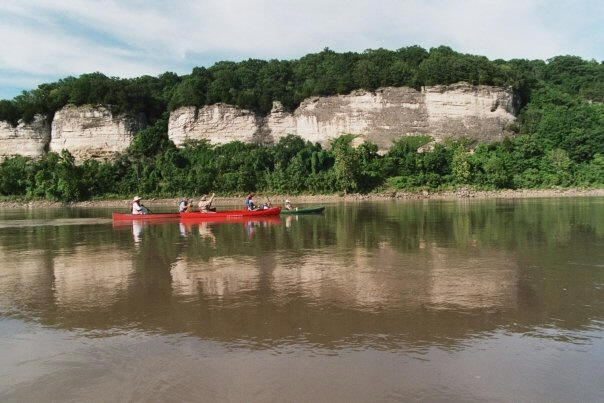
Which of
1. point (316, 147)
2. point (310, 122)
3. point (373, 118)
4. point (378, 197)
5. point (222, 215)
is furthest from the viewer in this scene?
point (310, 122)

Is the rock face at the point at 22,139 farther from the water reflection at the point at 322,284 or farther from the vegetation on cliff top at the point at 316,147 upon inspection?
the water reflection at the point at 322,284

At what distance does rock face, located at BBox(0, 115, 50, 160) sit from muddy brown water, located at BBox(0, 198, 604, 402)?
54.6 metres

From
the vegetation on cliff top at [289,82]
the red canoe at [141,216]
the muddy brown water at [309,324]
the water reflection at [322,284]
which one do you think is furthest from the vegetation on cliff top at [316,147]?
the muddy brown water at [309,324]

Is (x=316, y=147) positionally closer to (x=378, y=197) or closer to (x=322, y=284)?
(x=378, y=197)

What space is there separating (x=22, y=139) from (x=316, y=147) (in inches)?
1486

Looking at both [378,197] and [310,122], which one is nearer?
[378,197]

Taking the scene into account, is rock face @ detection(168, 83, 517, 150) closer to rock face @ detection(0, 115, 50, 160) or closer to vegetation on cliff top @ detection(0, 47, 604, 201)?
vegetation on cliff top @ detection(0, 47, 604, 201)

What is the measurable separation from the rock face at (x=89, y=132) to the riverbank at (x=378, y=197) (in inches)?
406

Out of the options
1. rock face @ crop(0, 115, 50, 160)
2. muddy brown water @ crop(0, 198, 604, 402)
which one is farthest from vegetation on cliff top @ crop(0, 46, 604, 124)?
muddy brown water @ crop(0, 198, 604, 402)

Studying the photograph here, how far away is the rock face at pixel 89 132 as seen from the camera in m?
61.3

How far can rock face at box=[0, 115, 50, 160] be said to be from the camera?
62.1 m

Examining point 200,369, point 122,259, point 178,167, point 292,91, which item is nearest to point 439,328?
point 200,369

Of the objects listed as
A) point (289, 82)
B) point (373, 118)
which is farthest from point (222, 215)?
point (289, 82)

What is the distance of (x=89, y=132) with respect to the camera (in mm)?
61500
